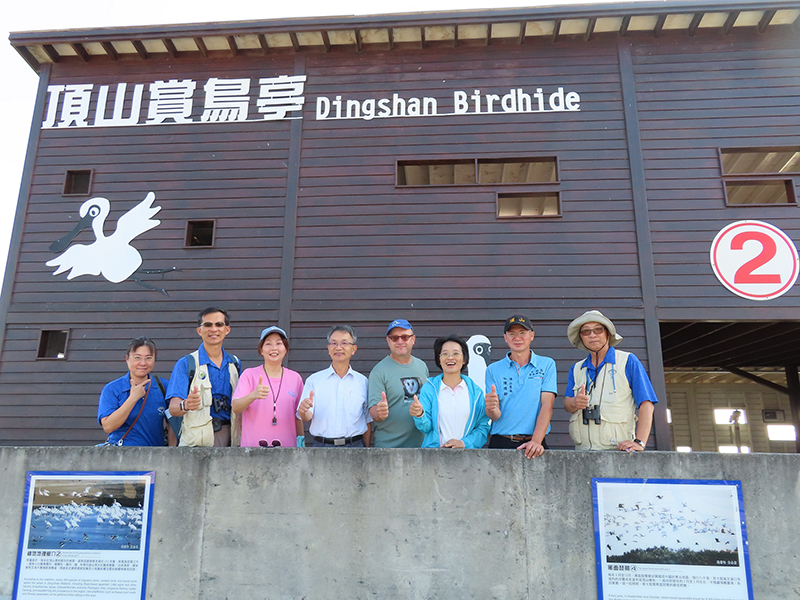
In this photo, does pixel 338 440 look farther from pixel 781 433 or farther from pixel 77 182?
pixel 781 433

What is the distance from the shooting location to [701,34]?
8.13 m

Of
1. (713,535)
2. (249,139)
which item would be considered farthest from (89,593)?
(249,139)

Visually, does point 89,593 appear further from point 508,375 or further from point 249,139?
point 249,139

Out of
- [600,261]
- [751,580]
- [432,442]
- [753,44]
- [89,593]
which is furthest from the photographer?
[753,44]

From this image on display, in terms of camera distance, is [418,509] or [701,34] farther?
[701,34]

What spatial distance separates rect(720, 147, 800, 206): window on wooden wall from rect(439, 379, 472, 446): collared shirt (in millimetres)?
5307

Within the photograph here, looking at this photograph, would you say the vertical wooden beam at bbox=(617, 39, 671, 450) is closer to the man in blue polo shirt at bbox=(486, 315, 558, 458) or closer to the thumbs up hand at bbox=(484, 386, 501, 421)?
the man in blue polo shirt at bbox=(486, 315, 558, 458)

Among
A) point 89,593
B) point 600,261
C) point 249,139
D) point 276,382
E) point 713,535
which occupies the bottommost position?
point 89,593

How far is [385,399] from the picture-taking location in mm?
4090

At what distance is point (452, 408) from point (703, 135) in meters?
5.94

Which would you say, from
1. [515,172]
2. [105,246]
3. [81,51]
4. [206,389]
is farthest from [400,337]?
[81,51]

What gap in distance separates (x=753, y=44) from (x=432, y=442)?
7458mm

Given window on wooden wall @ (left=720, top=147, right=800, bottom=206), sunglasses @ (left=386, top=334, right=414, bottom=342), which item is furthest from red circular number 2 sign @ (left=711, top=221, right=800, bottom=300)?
sunglasses @ (left=386, top=334, right=414, bottom=342)

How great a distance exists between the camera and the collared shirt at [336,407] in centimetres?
436
